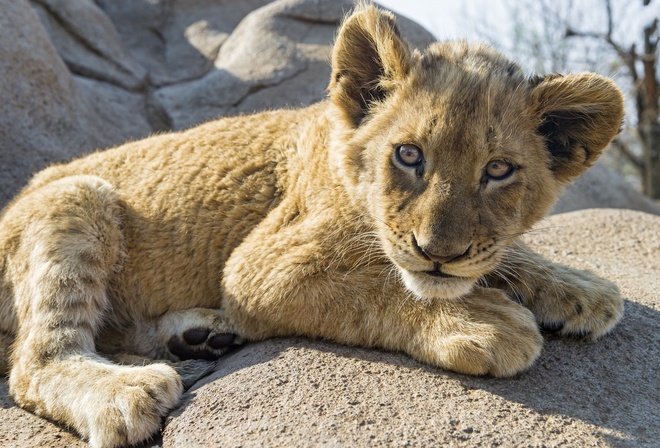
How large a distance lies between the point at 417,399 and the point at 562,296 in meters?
1.21

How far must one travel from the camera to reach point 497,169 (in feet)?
12.4

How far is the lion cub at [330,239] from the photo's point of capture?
3.71 metres

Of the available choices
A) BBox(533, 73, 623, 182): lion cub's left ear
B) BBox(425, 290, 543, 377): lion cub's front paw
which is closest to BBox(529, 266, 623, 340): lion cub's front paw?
BBox(425, 290, 543, 377): lion cub's front paw

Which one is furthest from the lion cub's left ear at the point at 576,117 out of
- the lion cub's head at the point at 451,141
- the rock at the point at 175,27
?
the rock at the point at 175,27

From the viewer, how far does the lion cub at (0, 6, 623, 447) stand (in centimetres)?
371

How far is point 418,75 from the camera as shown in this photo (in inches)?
162

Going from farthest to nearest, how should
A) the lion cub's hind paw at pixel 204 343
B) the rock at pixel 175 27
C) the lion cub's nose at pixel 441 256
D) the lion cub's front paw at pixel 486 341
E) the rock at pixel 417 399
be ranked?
the rock at pixel 175 27 → the lion cub's hind paw at pixel 204 343 → the lion cub's front paw at pixel 486 341 → the lion cub's nose at pixel 441 256 → the rock at pixel 417 399

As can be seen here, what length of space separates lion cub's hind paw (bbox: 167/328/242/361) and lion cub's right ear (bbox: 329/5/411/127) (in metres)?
1.58

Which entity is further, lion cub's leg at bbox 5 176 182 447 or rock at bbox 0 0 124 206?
rock at bbox 0 0 124 206

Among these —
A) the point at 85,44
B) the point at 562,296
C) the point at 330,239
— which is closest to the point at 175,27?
the point at 85,44

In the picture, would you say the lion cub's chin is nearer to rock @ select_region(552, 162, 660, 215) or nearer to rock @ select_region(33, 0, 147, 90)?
rock @ select_region(552, 162, 660, 215)

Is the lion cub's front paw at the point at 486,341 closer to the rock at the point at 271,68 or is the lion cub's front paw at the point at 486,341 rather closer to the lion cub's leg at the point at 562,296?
the lion cub's leg at the point at 562,296

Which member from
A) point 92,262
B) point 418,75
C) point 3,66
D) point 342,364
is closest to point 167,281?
point 92,262

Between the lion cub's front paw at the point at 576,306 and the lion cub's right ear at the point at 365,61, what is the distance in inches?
59.6
